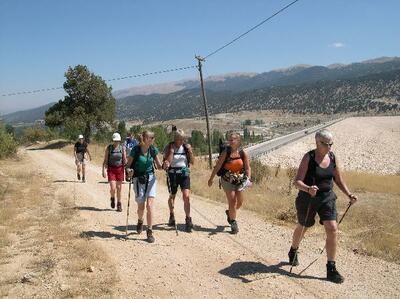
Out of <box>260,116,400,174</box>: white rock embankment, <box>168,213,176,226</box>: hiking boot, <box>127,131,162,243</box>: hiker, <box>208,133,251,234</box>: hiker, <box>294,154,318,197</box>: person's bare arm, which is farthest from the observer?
<box>260,116,400,174</box>: white rock embankment

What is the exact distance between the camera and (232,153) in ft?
29.8

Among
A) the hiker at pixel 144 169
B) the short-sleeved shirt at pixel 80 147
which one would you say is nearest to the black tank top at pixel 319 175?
the hiker at pixel 144 169

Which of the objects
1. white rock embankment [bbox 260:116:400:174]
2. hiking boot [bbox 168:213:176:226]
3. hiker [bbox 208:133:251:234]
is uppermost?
hiker [bbox 208:133:251:234]

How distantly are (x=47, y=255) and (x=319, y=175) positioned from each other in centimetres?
478

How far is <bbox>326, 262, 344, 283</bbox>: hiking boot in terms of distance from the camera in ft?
22.8

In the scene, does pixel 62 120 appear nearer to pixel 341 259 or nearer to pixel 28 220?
pixel 28 220

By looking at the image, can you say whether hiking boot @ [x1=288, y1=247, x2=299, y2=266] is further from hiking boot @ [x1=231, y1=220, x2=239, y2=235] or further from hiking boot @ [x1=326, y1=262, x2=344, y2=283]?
hiking boot @ [x1=231, y1=220, x2=239, y2=235]

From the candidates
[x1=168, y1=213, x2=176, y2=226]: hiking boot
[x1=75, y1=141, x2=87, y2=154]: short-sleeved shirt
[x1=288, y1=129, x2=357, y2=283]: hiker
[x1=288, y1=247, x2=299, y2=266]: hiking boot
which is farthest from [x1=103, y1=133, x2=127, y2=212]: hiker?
[x1=75, y1=141, x2=87, y2=154]: short-sleeved shirt

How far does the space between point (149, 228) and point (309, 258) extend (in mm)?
2997

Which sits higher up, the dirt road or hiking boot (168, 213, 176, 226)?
hiking boot (168, 213, 176, 226)

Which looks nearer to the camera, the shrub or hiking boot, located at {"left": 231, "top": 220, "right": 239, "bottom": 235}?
hiking boot, located at {"left": 231, "top": 220, "right": 239, "bottom": 235}

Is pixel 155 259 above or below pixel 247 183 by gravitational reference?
below

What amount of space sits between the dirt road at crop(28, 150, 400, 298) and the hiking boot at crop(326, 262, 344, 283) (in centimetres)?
10

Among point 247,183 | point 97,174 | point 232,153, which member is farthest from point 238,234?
point 97,174
